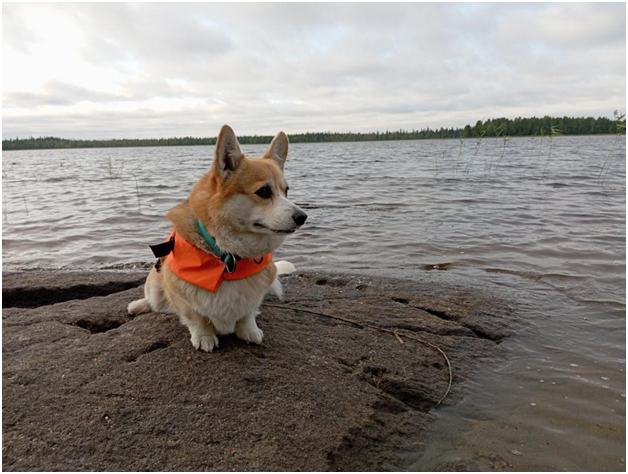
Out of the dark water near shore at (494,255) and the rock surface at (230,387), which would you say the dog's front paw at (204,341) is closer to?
the rock surface at (230,387)

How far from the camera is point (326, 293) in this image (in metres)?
5.01

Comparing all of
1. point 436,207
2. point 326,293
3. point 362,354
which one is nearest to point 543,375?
point 362,354

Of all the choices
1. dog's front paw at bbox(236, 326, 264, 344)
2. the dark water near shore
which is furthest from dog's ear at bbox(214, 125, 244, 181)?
the dark water near shore

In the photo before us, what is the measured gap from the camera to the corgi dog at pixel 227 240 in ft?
10.5

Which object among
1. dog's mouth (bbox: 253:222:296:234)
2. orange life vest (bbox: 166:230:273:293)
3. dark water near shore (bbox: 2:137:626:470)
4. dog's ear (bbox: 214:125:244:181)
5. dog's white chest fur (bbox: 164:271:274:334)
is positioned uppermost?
dog's ear (bbox: 214:125:244:181)

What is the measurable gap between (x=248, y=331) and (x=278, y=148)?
5.16ft

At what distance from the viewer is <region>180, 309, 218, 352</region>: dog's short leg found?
3.36 m

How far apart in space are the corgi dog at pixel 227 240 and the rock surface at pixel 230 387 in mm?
271

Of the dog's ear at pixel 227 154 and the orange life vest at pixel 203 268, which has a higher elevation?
the dog's ear at pixel 227 154

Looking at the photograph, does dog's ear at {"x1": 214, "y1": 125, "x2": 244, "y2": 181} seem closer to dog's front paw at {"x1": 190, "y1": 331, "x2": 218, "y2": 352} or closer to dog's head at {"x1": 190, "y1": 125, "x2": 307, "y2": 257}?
dog's head at {"x1": 190, "y1": 125, "x2": 307, "y2": 257}

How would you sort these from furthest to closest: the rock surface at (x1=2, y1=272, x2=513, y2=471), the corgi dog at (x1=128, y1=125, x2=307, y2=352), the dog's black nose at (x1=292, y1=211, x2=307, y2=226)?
1. the corgi dog at (x1=128, y1=125, x2=307, y2=352)
2. the dog's black nose at (x1=292, y1=211, x2=307, y2=226)
3. the rock surface at (x1=2, y1=272, x2=513, y2=471)

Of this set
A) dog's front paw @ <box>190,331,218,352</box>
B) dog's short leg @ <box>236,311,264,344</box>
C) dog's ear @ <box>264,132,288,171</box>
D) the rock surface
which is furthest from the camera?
dog's ear @ <box>264,132,288,171</box>

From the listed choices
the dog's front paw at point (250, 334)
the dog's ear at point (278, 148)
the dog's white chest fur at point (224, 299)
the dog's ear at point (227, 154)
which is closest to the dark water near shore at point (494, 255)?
the dog's front paw at point (250, 334)

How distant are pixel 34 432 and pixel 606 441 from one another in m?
3.36
